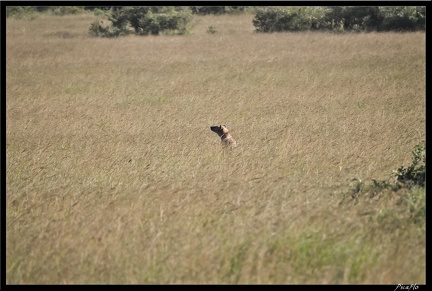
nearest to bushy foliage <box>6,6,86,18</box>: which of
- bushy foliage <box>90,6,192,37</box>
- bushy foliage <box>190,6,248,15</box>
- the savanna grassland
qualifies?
bushy foliage <box>190,6,248,15</box>

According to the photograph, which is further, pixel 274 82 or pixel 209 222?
pixel 274 82

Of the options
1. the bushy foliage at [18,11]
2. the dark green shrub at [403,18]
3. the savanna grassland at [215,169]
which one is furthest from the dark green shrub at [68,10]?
the dark green shrub at [403,18]

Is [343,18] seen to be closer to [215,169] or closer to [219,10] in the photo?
[219,10]

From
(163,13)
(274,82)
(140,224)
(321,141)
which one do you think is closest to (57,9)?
(163,13)

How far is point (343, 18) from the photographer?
24.0m

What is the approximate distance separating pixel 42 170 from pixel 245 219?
13.9 feet

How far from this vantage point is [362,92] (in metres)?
12.7

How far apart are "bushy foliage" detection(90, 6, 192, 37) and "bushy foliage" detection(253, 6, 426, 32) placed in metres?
4.35

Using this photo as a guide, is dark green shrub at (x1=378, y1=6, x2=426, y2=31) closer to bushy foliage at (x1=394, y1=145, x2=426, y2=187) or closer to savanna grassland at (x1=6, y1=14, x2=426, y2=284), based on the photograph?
savanna grassland at (x1=6, y1=14, x2=426, y2=284)

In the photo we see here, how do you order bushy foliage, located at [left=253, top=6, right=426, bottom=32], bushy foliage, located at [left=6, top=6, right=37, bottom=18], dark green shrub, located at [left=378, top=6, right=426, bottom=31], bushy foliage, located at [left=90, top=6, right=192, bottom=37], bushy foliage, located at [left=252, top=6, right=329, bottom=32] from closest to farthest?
dark green shrub, located at [left=378, top=6, right=426, bottom=31] < bushy foliage, located at [left=253, top=6, right=426, bottom=32] < bushy foliage, located at [left=252, top=6, right=329, bottom=32] < bushy foliage, located at [left=90, top=6, right=192, bottom=37] < bushy foliage, located at [left=6, top=6, right=37, bottom=18]

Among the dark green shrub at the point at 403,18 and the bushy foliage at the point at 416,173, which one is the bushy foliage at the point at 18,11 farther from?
the bushy foliage at the point at 416,173

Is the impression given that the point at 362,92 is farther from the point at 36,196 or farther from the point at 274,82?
the point at 36,196

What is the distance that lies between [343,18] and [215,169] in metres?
19.9

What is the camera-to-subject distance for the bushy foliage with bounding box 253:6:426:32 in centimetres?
2258
